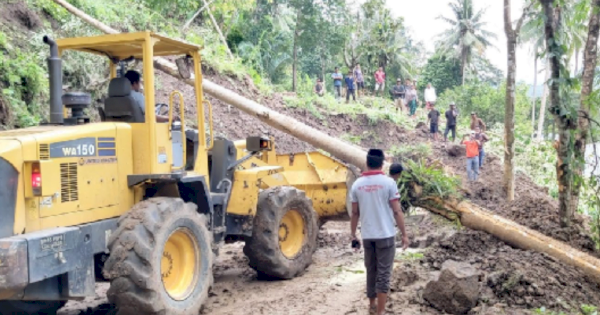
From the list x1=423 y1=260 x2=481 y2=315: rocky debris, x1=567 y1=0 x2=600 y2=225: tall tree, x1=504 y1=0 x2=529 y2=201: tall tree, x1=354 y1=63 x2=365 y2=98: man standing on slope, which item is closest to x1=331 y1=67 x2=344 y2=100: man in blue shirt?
x1=354 y1=63 x2=365 y2=98: man standing on slope

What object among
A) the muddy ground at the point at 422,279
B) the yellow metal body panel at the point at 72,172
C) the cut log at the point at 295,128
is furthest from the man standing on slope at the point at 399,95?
the yellow metal body panel at the point at 72,172

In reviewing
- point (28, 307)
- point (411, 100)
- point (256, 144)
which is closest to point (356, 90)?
point (411, 100)

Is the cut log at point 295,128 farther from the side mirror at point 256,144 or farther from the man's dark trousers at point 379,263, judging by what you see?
the man's dark trousers at point 379,263

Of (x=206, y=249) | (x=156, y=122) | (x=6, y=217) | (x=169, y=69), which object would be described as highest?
(x=169, y=69)

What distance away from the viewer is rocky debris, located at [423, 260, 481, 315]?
20.2 ft

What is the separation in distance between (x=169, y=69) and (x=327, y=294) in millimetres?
6133

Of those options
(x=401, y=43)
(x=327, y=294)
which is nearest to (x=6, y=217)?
(x=327, y=294)

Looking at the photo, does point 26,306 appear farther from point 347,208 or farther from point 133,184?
point 347,208

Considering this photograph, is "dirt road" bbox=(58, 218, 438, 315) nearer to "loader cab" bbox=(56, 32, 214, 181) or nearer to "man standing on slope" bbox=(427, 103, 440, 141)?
"loader cab" bbox=(56, 32, 214, 181)

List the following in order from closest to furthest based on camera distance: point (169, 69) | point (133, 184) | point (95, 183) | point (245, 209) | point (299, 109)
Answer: point (95, 183)
point (133, 184)
point (245, 209)
point (169, 69)
point (299, 109)

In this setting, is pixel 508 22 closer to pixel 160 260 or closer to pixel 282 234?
pixel 282 234

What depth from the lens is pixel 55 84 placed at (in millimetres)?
5961

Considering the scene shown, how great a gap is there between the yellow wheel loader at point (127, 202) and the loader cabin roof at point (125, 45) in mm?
14

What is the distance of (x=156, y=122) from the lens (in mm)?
6160
